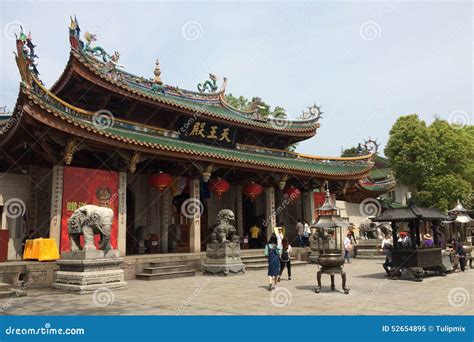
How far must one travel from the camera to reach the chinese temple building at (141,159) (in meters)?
12.2

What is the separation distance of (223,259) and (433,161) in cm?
2220

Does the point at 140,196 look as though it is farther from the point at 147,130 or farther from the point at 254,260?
the point at 254,260

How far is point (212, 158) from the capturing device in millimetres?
15219

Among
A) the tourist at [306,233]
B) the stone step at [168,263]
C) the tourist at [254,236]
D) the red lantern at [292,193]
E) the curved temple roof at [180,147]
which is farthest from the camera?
the tourist at [254,236]

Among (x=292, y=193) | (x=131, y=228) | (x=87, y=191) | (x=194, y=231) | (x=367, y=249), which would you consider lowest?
(x=367, y=249)

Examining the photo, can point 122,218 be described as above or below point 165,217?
below

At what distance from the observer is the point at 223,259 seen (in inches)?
516

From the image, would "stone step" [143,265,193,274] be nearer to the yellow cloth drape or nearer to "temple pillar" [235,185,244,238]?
the yellow cloth drape

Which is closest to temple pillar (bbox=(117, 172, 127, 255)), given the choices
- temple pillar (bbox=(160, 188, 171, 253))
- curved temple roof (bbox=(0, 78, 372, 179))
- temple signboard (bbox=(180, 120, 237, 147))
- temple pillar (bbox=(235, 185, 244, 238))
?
curved temple roof (bbox=(0, 78, 372, 179))

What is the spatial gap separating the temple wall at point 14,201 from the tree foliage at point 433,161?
2554 centimetres

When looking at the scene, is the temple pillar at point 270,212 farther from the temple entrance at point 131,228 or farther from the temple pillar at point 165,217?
the temple entrance at point 131,228

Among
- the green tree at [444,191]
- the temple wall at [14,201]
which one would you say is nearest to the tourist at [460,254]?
the temple wall at [14,201]

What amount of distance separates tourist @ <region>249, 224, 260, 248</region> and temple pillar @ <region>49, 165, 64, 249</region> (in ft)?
32.8

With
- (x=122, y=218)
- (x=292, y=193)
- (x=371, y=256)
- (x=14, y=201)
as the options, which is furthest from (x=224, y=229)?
(x=371, y=256)
